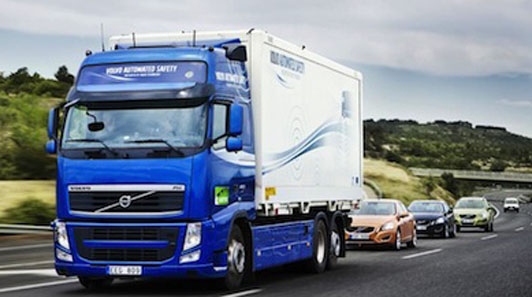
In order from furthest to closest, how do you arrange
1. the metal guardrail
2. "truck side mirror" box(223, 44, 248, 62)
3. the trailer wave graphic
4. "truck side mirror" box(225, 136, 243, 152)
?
the metal guardrail < "truck side mirror" box(223, 44, 248, 62) < the trailer wave graphic < "truck side mirror" box(225, 136, 243, 152)

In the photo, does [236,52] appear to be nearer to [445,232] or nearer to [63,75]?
[445,232]

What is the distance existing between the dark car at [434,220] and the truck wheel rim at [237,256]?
2048cm

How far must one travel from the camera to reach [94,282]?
1514 cm

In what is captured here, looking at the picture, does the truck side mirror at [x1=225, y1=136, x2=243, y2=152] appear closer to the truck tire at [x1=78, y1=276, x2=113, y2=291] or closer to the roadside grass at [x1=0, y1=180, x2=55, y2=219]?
the truck tire at [x1=78, y1=276, x2=113, y2=291]

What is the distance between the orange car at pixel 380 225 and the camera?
2608 centimetres

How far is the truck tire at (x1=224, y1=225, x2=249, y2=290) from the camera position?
14.3 metres

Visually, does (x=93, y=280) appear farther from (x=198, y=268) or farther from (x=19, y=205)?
(x=19, y=205)

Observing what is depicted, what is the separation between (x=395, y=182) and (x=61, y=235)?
94627 mm

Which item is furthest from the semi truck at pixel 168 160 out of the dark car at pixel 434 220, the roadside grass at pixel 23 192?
the roadside grass at pixel 23 192

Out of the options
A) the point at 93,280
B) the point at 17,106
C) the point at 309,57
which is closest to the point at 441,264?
the point at 309,57

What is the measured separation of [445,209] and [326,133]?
58.2 feet

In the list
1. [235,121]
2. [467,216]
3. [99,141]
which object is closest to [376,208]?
[235,121]

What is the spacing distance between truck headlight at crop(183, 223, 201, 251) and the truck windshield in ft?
3.22

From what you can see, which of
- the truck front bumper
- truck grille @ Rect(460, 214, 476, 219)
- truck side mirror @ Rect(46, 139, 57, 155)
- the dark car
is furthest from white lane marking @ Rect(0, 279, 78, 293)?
truck grille @ Rect(460, 214, 476, 219)
